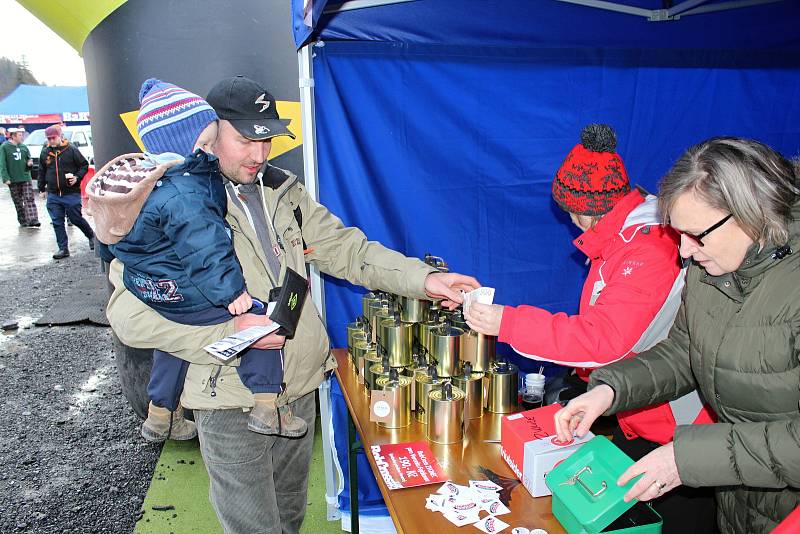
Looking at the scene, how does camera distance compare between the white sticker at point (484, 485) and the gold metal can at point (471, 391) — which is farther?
the gold metal can at point (471, 391)

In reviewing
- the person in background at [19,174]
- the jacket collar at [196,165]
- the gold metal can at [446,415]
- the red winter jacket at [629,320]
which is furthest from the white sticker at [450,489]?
the person in background at [19,174]

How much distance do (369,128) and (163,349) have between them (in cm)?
148

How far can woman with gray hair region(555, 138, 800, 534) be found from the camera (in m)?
1.29

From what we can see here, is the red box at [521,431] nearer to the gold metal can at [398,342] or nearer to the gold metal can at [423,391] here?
the gold metal can at [423,391]

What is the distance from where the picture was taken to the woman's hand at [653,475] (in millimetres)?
1305

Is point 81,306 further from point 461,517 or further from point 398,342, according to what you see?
point 461,517

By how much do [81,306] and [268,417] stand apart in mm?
5989

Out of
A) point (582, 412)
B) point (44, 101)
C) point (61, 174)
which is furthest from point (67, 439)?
point (44, 101)

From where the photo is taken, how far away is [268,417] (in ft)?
6.30

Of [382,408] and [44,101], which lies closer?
[382,408]

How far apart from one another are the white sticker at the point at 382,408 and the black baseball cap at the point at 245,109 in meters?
0.98

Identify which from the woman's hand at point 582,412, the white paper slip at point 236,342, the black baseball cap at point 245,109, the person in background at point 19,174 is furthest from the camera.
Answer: the person in background at point 19,174

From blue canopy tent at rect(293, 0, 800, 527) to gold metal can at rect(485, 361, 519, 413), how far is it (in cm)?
105

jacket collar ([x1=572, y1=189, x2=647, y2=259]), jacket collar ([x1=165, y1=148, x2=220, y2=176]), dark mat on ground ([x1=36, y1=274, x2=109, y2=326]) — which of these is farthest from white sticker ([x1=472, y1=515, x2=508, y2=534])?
dark mat on ground ([x1=36, y1=274, x2=109, y2=326])
